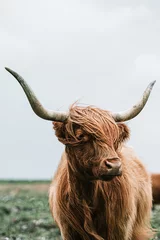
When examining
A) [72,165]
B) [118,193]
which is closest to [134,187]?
[118,193]

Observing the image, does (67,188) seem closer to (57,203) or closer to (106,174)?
(57,203)

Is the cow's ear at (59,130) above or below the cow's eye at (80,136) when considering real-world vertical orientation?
above

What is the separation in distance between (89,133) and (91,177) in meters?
0.57

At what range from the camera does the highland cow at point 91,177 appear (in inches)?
336

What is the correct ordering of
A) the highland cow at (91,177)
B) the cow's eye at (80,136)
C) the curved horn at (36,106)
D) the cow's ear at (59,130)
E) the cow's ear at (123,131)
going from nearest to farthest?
the curved horn at (36,106) < the highland cow at (91,177) < the cow's eye at (80,136) < the cow's ear at (59,130) < the cow's ear at (123,131)

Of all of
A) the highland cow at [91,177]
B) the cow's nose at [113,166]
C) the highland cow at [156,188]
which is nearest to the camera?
the cow's nose at [113,166]

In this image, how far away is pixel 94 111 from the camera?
353 inches

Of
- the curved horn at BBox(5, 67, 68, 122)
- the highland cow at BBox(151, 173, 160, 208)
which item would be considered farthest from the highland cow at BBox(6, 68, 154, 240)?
the highland cow at BBox(151, 173, 160, 208)

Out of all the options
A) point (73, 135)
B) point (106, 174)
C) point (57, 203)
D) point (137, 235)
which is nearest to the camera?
point (106, 174)

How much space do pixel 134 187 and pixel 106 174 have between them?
1.73 m

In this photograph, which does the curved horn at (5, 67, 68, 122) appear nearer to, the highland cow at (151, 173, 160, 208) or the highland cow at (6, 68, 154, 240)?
the highland cow at (6, 68, 154, 240)

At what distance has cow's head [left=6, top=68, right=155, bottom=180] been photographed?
8.41 meters

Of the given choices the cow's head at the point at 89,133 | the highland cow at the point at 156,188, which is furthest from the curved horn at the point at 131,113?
the highland cow at the point at 156,188

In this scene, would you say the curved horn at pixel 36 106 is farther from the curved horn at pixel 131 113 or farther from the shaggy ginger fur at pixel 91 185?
the curved horn at pixel 131 113
